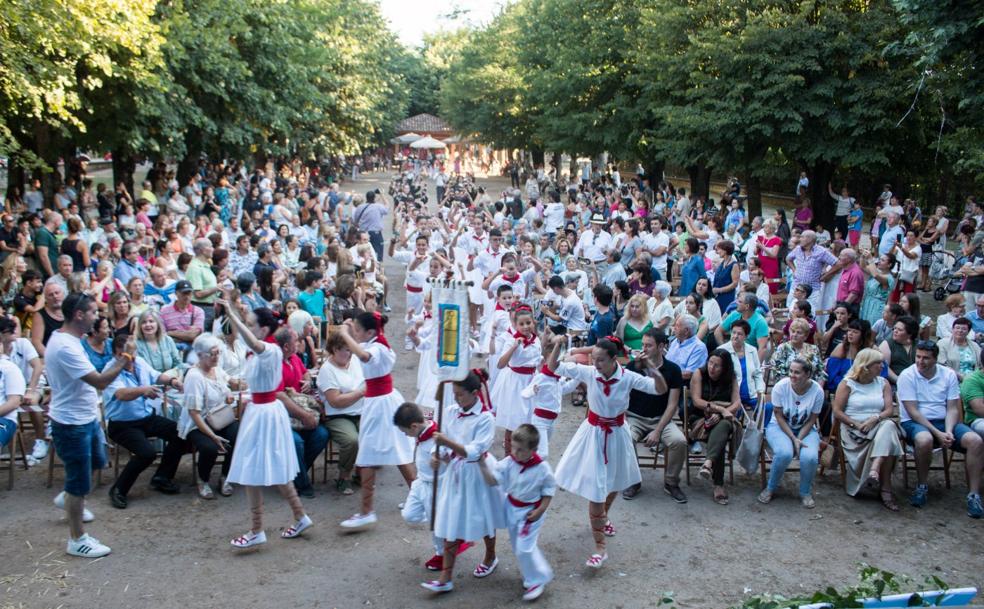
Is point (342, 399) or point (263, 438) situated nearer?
point (263, 438)

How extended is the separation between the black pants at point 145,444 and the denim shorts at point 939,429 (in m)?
6.51

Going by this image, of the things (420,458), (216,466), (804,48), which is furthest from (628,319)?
(804,48)

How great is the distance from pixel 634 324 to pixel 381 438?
11.2 feet

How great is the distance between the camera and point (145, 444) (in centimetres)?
Answer: 738

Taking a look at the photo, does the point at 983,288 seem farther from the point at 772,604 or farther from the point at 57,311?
the point at 57,311

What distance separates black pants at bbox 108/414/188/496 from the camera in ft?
24.2

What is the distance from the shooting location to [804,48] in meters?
18.1

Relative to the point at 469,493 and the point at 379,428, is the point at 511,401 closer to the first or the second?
the point at 379,428

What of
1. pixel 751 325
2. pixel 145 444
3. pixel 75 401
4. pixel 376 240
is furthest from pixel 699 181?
pixel 75 401

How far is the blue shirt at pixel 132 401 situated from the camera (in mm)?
7473

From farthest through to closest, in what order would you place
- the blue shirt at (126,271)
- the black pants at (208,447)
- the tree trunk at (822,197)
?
the tree trunk at (822,197)
the blue shirt at (126,271)
the black pants at (208,447)

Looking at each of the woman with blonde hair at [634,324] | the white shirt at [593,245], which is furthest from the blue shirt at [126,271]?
the white shirt at [593,245]

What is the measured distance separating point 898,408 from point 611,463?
329 centimetres

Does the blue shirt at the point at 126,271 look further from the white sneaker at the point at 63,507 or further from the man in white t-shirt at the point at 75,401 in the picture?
the man in white t-shirt at the point at 75,401
